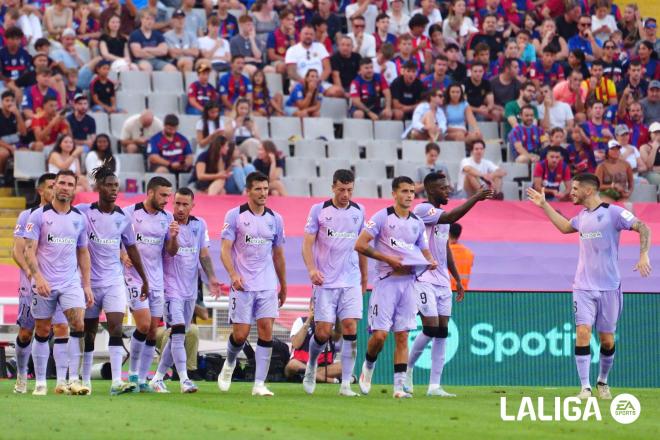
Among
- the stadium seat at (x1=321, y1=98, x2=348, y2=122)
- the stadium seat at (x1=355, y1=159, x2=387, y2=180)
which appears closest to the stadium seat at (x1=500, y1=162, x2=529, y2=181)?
the stadium seat at (x1=355, y1=159, x2=387, y2=180)

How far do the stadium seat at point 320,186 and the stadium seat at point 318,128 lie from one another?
1767 mm

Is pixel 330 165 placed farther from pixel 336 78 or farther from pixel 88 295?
pixel 88 295

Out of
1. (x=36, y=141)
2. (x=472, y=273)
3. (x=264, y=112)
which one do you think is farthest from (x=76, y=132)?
Answer: (x=472, y=273)

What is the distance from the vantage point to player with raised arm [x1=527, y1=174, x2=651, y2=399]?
16.8 meters

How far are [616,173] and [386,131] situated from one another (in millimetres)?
4645

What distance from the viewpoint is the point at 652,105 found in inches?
1221

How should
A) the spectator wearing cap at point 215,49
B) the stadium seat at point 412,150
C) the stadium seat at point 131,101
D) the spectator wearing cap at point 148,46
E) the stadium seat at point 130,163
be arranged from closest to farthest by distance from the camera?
the stadium seat at point 130,163
the stadium seat at point 131,101
the stadium seat at point 412,150
the spectator wearing cap at point 148,46
the spectator wearing cap at point 215,49

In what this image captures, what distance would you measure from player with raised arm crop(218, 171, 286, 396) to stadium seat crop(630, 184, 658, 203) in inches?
533

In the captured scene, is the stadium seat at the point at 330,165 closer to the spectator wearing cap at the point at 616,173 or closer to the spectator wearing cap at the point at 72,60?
the spectator wearing cap at the point at 72,60

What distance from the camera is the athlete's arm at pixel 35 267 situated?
15.9 meters

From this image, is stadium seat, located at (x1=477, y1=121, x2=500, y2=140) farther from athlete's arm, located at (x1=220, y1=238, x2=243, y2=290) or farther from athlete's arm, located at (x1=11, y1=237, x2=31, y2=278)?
athlete's arm, located at (x1=11, y1=237, x2=31, y2=278)

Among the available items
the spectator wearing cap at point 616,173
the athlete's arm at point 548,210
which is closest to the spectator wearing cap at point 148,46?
the spectator wearing cap at point 616,173

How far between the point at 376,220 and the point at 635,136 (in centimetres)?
1489

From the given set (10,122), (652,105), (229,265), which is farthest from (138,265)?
(652,105)
